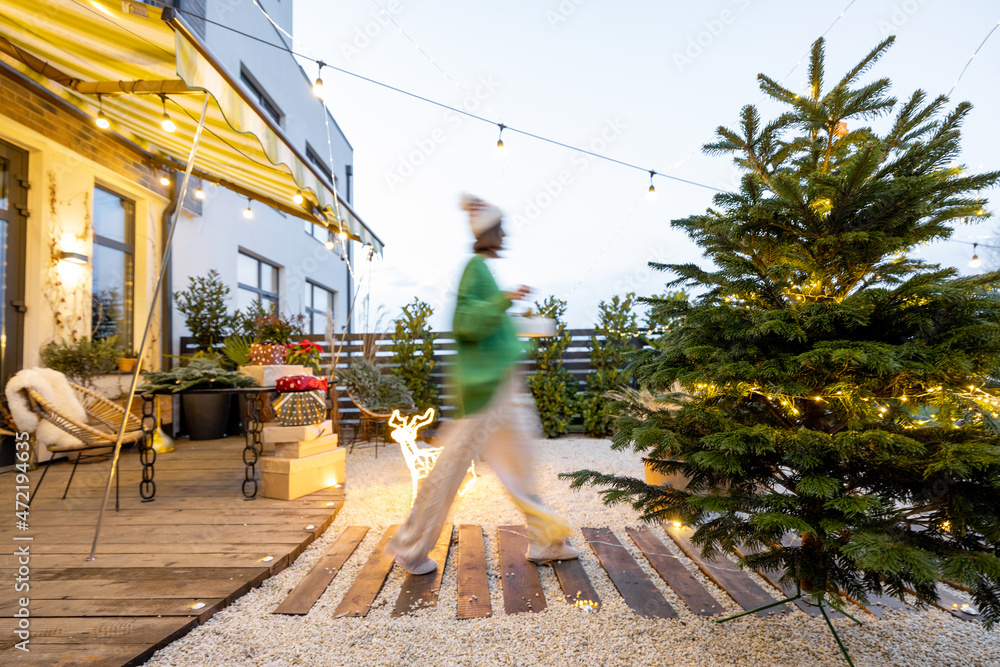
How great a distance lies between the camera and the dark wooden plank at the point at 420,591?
1.86m

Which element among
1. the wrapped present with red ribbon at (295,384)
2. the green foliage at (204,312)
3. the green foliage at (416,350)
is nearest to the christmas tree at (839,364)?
the wrapped present with red ribbon at (295,384)

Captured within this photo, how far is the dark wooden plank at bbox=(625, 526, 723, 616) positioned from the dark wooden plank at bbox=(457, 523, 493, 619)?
815 millimetres

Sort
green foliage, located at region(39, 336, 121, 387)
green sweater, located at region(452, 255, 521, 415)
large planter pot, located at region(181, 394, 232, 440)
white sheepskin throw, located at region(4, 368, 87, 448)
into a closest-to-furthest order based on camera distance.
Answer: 1. green sweater, located at region(452, 255, 521, 415)
2. white sheepskin throw, located at region(4, 368, 87, 448)
3. green foliage, located at region(39, 336, 121, 387)
4. large planter pot, located at region(181, 394, 232, 440)

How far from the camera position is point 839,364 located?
57.0 inches

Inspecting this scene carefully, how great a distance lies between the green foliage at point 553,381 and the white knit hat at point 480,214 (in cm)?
410

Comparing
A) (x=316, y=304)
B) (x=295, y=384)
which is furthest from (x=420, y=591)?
(x=316, y=304)

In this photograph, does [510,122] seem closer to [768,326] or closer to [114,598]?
[768,326]

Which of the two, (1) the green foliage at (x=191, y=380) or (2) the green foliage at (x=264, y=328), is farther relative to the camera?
(2) the green foliage at (x=264, y=328)

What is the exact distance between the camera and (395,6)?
4258 mm

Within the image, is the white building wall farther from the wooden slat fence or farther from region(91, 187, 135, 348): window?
the wooden slat fence

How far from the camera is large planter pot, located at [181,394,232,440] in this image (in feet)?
19.5

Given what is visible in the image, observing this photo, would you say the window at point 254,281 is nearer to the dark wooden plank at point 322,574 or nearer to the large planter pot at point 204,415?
the large planter pot at point 204,415

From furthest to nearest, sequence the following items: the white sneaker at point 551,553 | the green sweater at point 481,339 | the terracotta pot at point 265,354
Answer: the terracotta pot at point 265,354 < the white sneaker at point 551,553 < the green sweater at point 481,339

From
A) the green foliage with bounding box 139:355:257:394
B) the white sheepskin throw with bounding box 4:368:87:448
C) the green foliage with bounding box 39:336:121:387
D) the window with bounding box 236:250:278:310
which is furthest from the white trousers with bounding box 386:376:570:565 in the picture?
the window with bounding box 236:250:278:310
